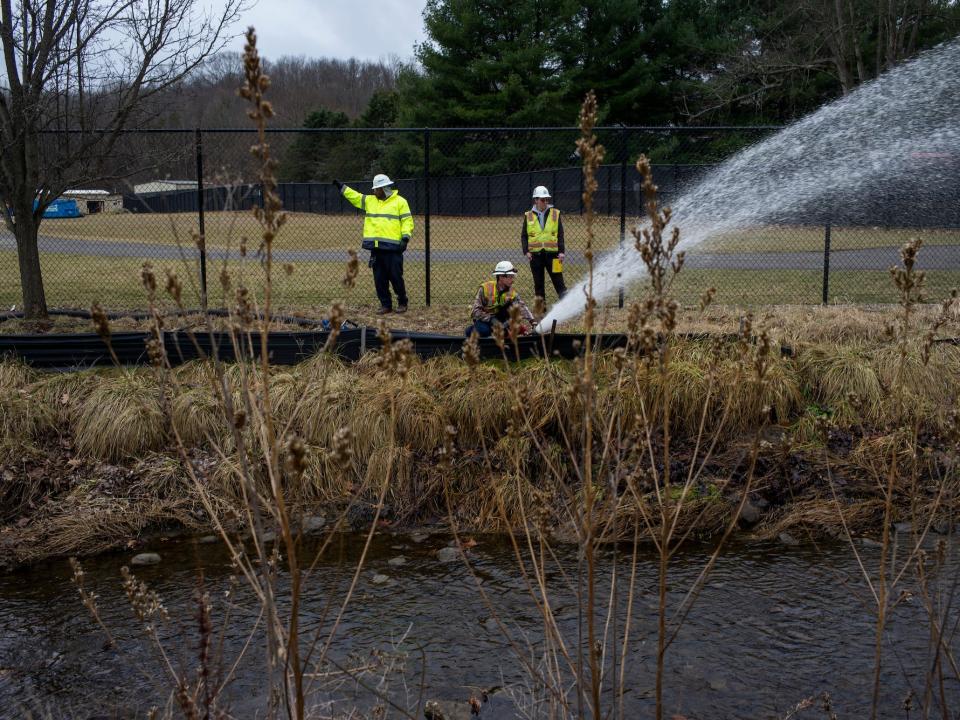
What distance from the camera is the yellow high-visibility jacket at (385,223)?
11.1 metres

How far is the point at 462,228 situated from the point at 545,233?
24.2 ft

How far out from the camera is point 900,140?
42.8 feet

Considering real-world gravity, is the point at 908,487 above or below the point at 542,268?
below

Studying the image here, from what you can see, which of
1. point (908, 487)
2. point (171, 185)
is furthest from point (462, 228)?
point (908, 487)

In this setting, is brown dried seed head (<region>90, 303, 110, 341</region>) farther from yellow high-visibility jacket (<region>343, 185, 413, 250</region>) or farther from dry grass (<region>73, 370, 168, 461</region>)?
yellow high-visibility jacket (<region>343, 185, 413, 250</region>)

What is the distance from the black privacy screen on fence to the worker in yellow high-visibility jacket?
1.21 ft

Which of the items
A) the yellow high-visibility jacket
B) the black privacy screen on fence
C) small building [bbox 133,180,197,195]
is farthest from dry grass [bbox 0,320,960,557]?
the yellow high-visibility jacket

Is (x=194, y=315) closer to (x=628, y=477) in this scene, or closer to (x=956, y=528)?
(x=956, y=528)

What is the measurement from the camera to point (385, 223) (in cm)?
1114

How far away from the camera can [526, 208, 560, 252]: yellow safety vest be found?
11148 mm

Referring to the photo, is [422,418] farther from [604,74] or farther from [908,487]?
[604,74]

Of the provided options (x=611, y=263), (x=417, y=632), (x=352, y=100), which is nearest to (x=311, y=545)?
(x=417, y=632)

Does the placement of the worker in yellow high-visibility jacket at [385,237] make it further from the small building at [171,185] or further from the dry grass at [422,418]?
the dry grass at [422,418]

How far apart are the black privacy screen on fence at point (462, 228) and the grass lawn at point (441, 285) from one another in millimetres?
41
